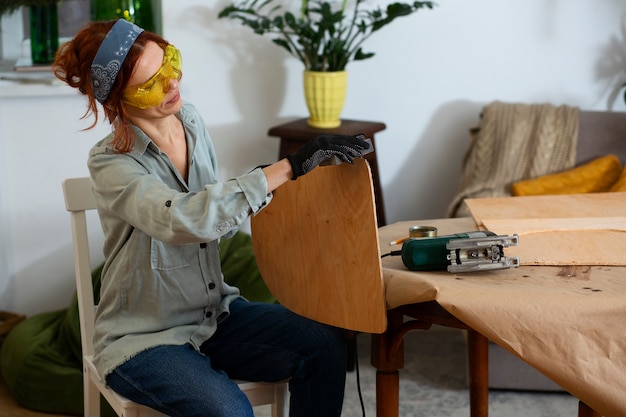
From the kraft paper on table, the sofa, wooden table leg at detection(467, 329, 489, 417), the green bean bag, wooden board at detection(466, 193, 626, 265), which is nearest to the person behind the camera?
the kraft paper on table

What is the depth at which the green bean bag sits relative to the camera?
272 centimetres

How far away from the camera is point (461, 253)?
1.66 m

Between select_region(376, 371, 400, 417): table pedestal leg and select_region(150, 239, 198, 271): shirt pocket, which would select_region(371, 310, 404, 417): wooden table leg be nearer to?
select_region(376, 371, 400, 417): table pedestal leg

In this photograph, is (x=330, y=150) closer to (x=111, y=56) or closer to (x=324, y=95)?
(x=111, y=56)

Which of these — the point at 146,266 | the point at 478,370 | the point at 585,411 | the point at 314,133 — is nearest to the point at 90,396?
the point at 146,266

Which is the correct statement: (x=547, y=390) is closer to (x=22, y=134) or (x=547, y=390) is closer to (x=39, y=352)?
(x=39, y=352)

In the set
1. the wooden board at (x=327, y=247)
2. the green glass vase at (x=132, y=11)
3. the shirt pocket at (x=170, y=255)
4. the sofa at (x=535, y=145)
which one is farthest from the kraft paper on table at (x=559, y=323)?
the green glass vase at (x=132, y=11)

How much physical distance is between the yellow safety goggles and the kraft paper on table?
62 cm

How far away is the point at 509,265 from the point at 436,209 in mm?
1773

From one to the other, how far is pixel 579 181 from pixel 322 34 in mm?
937

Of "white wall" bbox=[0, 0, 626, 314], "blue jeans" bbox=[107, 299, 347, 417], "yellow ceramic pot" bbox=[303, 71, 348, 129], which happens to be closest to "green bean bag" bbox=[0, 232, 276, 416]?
"white wall" bbox=[0, 0, 626, 314]

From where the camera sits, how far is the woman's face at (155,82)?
178 cm

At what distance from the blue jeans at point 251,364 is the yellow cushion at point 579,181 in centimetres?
119

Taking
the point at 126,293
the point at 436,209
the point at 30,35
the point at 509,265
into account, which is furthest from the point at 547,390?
the point at 30,35
